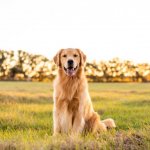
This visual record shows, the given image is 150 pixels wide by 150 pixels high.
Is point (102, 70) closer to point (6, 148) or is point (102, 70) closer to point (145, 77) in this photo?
point (145, 77)

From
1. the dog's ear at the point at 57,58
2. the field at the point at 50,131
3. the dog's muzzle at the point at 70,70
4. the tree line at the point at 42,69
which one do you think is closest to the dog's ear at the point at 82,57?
the dog's muzzle at the point at 70,70

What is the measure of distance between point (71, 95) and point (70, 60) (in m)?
0.73

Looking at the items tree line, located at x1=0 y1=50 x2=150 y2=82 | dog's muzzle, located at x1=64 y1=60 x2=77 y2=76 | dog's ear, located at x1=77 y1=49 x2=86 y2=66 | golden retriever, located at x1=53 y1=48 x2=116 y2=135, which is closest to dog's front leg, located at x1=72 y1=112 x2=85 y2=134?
golden retriever, located at x1=53 y1=48 x2=116 y2=135

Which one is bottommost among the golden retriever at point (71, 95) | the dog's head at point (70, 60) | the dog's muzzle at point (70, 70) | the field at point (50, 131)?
the field at point (50, 131)

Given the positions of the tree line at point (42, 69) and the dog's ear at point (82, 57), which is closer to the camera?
the dog's ear at point (82, 57)

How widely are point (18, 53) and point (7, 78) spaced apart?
14.3 ft

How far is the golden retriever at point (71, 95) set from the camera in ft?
27.0

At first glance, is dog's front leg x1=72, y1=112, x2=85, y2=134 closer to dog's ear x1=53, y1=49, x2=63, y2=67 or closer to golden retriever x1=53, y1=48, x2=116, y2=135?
golden retriever x1=53, y1=48, x2=116, y2=135

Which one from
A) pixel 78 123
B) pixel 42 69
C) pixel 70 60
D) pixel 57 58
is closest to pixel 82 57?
pixel 70 60

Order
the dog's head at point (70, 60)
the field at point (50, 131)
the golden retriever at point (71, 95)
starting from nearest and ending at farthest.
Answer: the field at point (50, 131) → the dog's head at point (70, 60) → the golden retriever at point (71, 95)

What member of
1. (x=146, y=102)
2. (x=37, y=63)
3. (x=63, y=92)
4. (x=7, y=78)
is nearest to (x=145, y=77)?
(x=37, y=63)

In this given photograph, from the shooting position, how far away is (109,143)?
5.68m

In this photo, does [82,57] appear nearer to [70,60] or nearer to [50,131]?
[70,60]

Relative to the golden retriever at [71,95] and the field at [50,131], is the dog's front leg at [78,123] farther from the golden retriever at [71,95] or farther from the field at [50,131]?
the field at [50,131]
